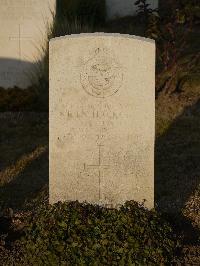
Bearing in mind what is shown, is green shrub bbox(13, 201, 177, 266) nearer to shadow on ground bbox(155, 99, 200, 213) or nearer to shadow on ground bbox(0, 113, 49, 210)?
shadow on ground bbox(155, 99, 200, 213)

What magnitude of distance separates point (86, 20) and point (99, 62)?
10.3 metres

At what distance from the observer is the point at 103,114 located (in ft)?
18.0

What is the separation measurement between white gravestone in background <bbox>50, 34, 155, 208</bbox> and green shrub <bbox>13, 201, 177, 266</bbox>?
0.50 metres

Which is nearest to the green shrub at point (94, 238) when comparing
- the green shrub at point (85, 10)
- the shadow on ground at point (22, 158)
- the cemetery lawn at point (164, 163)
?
the cemetery lawn at point (164, 163)

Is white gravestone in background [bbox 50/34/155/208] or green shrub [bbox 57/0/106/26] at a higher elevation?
green shrub [bbox 57/0/106/26]

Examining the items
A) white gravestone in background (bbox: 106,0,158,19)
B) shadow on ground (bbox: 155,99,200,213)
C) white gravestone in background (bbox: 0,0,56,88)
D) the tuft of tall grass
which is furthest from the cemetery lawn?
white gravestone in background (bbox: 106,0,158,19)

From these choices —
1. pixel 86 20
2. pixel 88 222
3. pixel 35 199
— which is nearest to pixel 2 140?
pixel 35 199

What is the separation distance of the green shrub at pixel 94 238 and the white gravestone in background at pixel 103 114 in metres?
0.50

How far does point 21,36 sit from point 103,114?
645 centimetres

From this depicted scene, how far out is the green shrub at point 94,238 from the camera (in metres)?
4.62

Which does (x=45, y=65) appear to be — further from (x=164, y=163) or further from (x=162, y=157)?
(x=164, y=163)

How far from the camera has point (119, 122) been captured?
5.50 meters

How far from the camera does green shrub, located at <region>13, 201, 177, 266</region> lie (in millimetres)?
4617

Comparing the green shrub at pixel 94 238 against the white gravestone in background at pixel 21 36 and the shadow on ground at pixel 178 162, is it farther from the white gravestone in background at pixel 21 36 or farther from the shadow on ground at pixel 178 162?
the white gravestone in background at pixel 21 36
